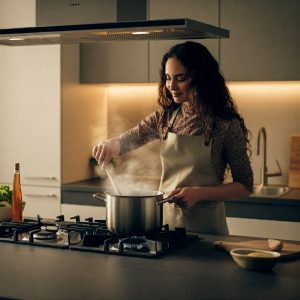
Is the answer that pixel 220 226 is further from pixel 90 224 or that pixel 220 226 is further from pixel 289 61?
pixel 289 61

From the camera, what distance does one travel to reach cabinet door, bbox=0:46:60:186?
12.5 ft

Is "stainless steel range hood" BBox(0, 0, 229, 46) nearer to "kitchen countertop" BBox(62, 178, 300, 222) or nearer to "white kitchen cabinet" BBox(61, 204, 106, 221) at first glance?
"kitchen countertop" BBox(62, 178, 300, 222)

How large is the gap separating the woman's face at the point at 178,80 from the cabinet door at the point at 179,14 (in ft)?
3.75

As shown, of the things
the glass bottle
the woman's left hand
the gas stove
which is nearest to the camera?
the gas stove

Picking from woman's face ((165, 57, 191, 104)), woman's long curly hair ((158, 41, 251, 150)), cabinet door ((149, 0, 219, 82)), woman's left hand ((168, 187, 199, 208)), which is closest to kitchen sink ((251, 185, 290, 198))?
cabinet door ((149, 0, 219, 82))

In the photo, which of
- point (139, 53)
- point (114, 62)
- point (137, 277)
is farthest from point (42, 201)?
point (137, 277)

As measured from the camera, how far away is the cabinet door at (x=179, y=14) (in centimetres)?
358

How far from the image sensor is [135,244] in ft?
6.42

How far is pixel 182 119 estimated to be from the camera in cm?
265

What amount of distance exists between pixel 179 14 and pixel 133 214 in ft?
6.40

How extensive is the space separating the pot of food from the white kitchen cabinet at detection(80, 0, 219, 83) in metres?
1.80

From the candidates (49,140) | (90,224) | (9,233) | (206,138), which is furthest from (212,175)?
(49,140)

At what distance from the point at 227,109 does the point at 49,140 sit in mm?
1606

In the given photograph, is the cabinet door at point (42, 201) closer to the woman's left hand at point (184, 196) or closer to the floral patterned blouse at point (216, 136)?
the floral patterned blouse at point (216, 136)
